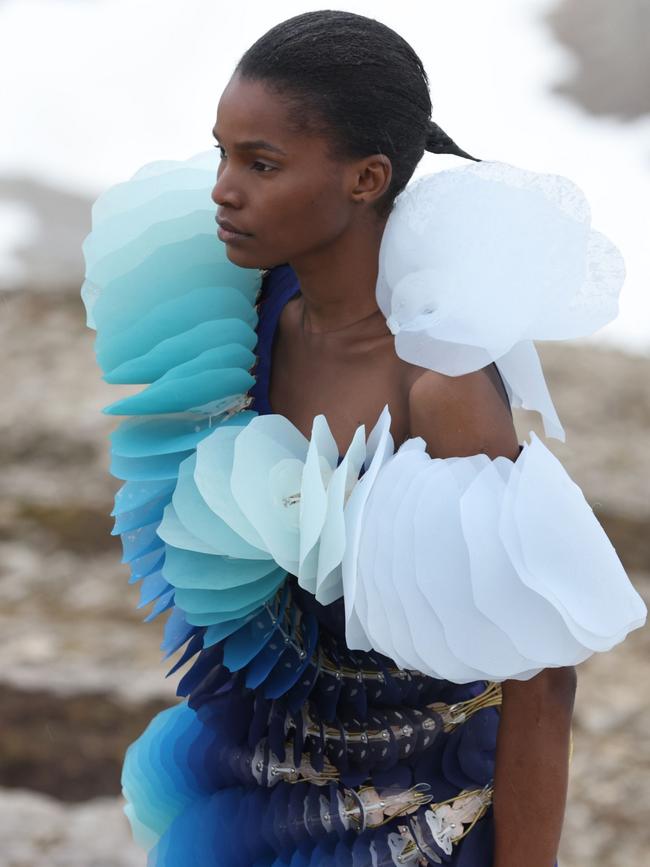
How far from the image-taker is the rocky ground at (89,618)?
2631mm

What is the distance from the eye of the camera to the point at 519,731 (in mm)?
1173

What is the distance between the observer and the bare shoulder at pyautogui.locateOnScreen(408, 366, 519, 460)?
1.12 meters

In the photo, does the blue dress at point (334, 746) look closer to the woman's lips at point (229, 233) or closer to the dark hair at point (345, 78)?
the woman's lips at point (229, 233)

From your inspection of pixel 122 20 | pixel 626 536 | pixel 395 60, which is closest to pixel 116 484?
pixel 626 536

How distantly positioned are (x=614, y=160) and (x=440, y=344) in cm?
576

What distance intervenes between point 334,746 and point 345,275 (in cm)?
45

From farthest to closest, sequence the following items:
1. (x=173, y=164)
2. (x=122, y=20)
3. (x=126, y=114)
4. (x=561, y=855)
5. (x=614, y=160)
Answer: (x=122, y=20) < (x=126, y=114) < (x=614, y=160) < (x=561, y=855) < (x=173, y=164)

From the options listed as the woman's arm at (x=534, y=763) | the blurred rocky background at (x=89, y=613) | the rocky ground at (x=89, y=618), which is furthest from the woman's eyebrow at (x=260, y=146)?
the rocky ground at (x=89, y=618)

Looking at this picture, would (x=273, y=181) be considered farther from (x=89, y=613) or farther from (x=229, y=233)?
(x=89, y=613)

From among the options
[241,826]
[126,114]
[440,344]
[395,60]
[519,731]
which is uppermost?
[395,60]

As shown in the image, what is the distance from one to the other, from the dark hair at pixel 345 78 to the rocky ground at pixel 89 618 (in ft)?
5.53

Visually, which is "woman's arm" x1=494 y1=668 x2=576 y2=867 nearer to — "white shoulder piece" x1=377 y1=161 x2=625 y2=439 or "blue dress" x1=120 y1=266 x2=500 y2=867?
"blue dress" x1=120 y1=266 x2=500 y2=867

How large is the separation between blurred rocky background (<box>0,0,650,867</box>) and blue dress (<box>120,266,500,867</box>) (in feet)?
2.00

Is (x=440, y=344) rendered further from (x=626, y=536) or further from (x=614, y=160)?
(x=614, y=160)
